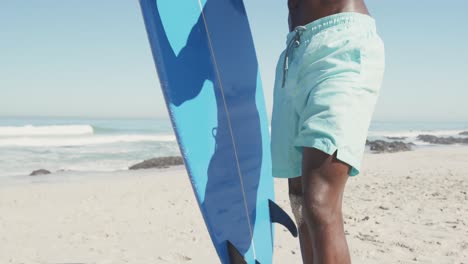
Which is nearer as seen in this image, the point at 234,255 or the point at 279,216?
the point at 234,255

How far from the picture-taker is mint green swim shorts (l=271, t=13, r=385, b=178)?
1.50m

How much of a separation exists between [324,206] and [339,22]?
0.68 metres

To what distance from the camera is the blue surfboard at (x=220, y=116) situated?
Result: 2.35m

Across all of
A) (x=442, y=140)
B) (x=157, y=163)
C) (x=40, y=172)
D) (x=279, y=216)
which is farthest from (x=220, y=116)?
(x=442, y=140)

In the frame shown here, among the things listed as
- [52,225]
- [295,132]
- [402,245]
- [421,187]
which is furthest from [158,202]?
[295,132]

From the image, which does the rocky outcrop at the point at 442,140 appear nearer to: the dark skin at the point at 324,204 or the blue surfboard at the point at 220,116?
the blue surfboard at the point at 220,116

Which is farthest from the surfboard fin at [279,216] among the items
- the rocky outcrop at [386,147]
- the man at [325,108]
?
the rocky outcrop at [386,147]

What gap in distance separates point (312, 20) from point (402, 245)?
2.26 meters

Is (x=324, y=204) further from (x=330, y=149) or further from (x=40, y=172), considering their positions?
(x=40, y=172)

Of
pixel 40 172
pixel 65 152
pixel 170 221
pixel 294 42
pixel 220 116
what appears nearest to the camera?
pixel 294 42

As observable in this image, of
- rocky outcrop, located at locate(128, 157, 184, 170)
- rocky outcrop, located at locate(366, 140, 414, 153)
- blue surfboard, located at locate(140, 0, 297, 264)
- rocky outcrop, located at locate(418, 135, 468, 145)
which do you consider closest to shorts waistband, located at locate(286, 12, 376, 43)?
blue surfboard, located at locate(140, 0, 297, 264)

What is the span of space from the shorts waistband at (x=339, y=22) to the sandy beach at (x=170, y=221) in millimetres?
1863

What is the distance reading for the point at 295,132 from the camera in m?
1.75

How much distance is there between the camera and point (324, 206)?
1459mm
